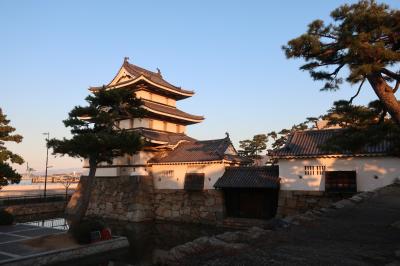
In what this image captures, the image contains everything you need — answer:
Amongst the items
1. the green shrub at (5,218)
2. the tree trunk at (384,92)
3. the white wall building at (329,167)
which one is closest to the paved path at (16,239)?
the green shrub at (5,218)

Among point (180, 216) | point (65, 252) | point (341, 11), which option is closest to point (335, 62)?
point (341, 11)

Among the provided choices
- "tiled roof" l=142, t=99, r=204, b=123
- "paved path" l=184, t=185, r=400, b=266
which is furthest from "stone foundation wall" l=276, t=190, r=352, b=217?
"tiled roof" l=142, t=99, r=204, b=123

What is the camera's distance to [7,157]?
2097 cm

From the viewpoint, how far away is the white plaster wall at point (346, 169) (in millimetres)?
17312

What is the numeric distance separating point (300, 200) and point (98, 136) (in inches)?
503

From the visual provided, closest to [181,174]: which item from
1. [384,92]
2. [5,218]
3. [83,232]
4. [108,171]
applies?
[108,171]

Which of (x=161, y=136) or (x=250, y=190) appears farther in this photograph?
(x=161, y=136)

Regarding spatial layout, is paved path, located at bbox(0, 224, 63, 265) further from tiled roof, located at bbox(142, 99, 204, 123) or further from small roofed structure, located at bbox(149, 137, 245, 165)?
tiled roof, located at bbox(142, 99, 204, 123)

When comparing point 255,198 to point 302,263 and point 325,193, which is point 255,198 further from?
point 302,263

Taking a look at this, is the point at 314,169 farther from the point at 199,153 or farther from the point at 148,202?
the point at 148,202

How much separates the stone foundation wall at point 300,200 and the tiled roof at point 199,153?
5.50 m

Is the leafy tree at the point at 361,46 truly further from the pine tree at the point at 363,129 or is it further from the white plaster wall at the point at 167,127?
the white plaster wall at the point at 167,127

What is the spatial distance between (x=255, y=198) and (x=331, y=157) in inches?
231

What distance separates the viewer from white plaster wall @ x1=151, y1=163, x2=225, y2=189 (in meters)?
23.2
